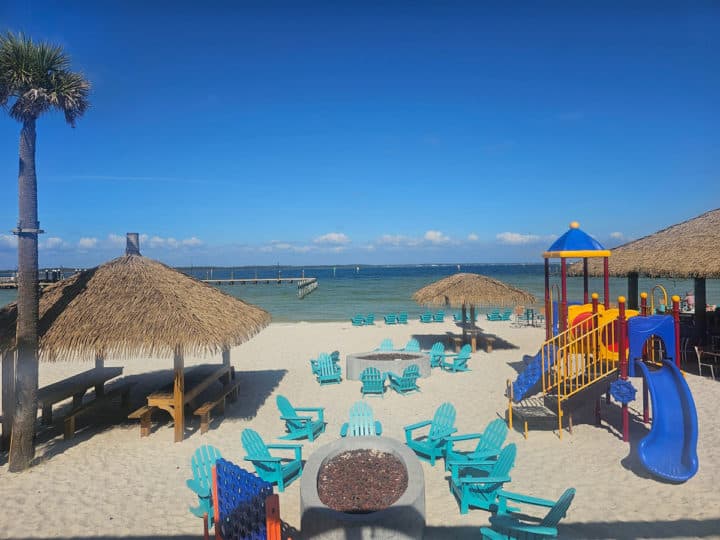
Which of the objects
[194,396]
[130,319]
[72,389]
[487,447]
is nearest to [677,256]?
[487,447]

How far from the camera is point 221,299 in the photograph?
9516mm

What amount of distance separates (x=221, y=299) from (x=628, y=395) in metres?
7.42

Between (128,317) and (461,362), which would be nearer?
(128,317)

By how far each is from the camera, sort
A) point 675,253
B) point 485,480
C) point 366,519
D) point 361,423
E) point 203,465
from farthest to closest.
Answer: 1. point 675,253
2. point 361,423
3. point 203,465
4. point 485,480
5. point 366,519

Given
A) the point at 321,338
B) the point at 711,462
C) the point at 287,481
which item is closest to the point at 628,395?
the point at 711,462

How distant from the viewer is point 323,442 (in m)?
7.75

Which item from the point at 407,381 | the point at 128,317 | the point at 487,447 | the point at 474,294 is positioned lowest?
the point at 407,381

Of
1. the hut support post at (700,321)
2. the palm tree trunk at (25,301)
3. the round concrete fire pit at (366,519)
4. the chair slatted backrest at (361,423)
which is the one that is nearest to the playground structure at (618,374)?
the chair slatted backrest at (361,423)

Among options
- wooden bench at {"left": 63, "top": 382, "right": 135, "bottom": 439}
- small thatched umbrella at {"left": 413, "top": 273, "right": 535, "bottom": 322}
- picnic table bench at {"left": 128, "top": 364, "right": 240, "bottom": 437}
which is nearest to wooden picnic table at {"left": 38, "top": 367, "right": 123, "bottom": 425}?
wooden bench at {"left": 63, "top": 382, "right": 135, "bottom": 439}

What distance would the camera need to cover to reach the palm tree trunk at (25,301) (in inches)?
264

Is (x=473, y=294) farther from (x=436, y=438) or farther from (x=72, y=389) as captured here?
(x=72, y=389)

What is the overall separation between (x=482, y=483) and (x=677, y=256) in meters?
9.45

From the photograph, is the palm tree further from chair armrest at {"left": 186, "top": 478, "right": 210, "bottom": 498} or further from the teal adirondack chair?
the teal adirondack chair

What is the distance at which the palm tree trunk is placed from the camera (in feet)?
22.0
